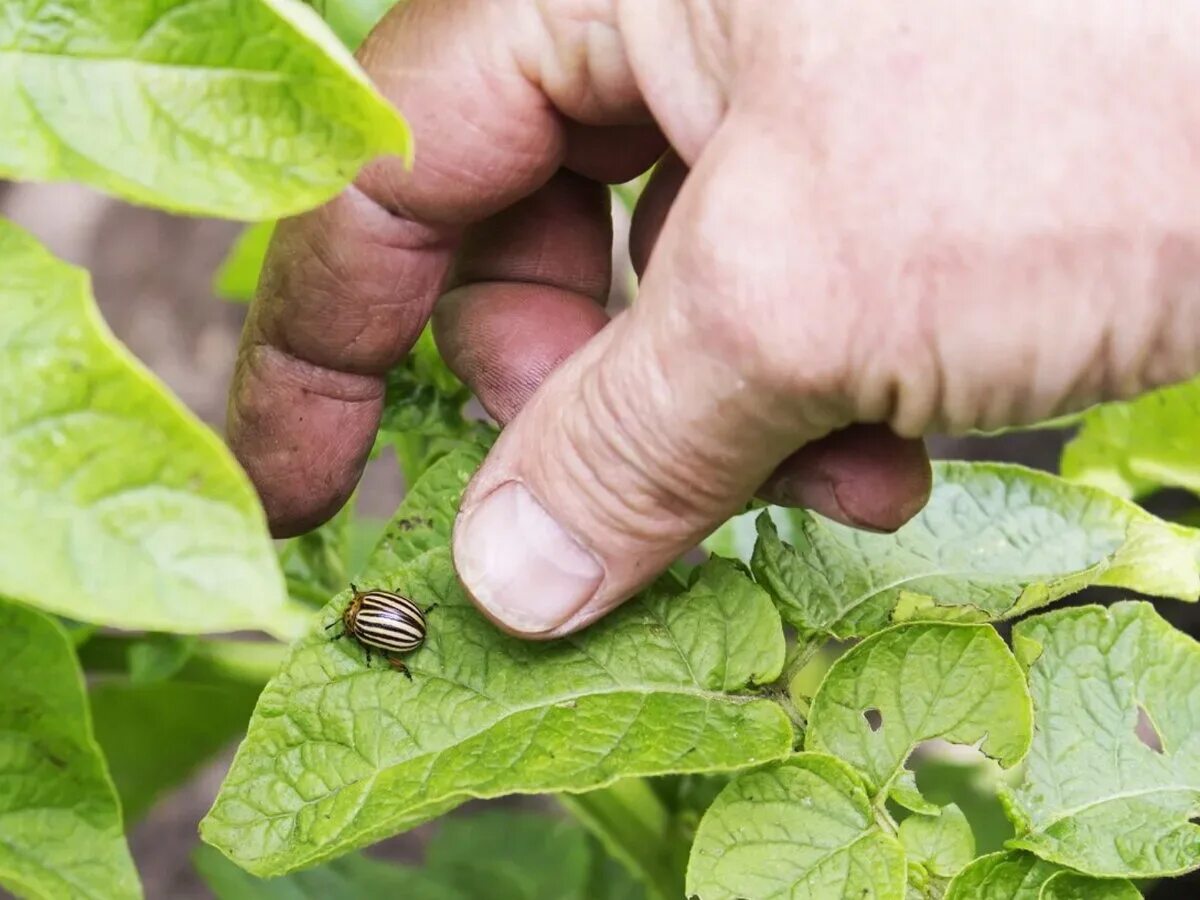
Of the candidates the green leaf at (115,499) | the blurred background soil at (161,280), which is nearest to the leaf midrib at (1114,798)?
the green leaf at (115,499)

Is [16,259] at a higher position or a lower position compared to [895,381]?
higher

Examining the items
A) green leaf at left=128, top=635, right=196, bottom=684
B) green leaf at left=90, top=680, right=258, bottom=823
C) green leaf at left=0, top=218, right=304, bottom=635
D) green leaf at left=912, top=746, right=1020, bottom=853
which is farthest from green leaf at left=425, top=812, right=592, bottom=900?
green leaf at left=0, top=218, right=304, bottom=635

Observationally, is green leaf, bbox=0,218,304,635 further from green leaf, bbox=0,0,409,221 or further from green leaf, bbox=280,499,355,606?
green leaf, bbox=280,499,355,606

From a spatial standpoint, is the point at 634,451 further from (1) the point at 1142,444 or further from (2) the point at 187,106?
(1) the point at 1142,444

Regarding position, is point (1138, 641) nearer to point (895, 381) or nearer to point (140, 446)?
point (895, 381)

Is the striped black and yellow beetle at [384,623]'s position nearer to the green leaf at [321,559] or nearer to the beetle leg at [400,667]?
the beetle leg at [400,667]

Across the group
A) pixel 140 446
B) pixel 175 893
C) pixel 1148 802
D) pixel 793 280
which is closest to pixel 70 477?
pixel 140 446
